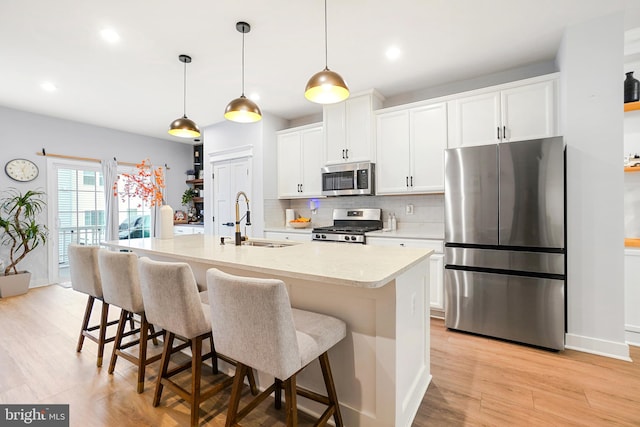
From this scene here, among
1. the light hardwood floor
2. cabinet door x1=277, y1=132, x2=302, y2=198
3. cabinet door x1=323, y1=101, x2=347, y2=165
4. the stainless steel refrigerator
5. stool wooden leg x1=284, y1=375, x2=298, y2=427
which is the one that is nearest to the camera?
stool wooden leg x1=284, y1=375, x2=298, y2=427

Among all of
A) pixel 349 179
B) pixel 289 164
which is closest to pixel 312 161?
pixel 289 164

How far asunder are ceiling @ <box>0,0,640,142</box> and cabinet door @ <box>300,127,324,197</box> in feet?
2.08

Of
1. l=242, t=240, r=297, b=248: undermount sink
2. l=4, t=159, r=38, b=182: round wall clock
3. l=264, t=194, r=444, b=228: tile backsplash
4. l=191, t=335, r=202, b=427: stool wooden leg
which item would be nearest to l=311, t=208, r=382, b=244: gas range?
l=264, t=194, r=444, b=228: tile backsplash

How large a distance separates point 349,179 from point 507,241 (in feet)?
6.34

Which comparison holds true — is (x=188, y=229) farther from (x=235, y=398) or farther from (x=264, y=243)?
(x=235, y=398)

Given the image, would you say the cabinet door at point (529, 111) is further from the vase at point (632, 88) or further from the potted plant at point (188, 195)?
the potted plant at point (188, 195)

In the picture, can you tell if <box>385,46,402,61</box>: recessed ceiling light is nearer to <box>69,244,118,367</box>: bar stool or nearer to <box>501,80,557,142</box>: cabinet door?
<box>501,80,557,142</box>: cabinet door

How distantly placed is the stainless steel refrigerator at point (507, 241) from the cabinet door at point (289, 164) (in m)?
2.28

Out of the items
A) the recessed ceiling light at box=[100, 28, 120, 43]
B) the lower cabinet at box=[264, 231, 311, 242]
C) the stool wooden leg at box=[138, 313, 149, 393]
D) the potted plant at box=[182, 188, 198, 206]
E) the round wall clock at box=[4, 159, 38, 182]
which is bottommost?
the stool wooden leg at box=[138, 313, 149, 393]

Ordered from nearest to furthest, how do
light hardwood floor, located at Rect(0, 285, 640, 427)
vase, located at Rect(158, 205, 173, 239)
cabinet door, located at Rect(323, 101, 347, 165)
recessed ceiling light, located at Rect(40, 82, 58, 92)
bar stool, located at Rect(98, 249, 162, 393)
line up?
light hardwood floor, located at Rect(0, 285, 640, 427) → bar stool, located at Rect(98, 249, 162, 393) → vase, located at Rect(158, 205, 173, 239) → recessed ceiling light, located at Rect(40, 82, 58, 92) → cabinet door, located at Rect(323, 101, 347, 165)

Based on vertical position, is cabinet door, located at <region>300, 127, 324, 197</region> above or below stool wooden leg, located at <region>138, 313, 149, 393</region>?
above

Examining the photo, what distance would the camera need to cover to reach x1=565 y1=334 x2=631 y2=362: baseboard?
7.89 ft

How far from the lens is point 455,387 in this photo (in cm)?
205

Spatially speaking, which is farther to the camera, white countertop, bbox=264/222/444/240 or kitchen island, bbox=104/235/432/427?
white countertop, bbox=264/222/444/240
